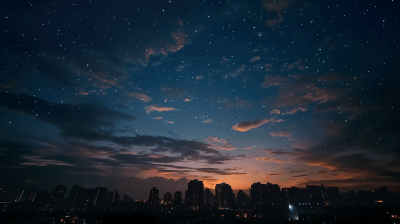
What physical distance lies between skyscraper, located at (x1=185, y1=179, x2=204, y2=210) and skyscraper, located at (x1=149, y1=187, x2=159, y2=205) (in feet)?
105

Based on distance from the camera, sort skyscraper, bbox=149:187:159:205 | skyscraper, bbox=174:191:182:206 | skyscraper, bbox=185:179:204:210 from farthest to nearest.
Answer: skyscraper, bbox=185:179:204:210 < skyscraper, bbox=149:187:159:205 < skyscraper, bbox=174:191:182:206

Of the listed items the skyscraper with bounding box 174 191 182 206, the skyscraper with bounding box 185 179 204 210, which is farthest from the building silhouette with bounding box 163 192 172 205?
the skyscraper with bounding box 185 179 204 210

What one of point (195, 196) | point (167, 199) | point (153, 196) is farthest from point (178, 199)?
point (167, 199)

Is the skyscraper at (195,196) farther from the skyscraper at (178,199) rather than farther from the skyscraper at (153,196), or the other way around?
the skyscraper at (153,196)

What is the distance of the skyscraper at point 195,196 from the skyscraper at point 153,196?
31960 mm

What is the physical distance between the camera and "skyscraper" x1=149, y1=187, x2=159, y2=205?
17318 centimetres

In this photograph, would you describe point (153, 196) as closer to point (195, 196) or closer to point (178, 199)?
point (178, 199)

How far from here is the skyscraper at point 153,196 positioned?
6818 inches

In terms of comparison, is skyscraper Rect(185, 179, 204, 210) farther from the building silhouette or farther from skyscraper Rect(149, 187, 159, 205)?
skyscraper Rect(149, 187, 159, 205)

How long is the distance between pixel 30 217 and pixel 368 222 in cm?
17285

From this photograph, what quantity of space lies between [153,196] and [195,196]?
1671 inches

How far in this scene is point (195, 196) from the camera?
178 meters

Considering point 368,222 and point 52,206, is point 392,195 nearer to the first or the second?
point 368,222

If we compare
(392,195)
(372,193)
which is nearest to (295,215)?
(372,193)
